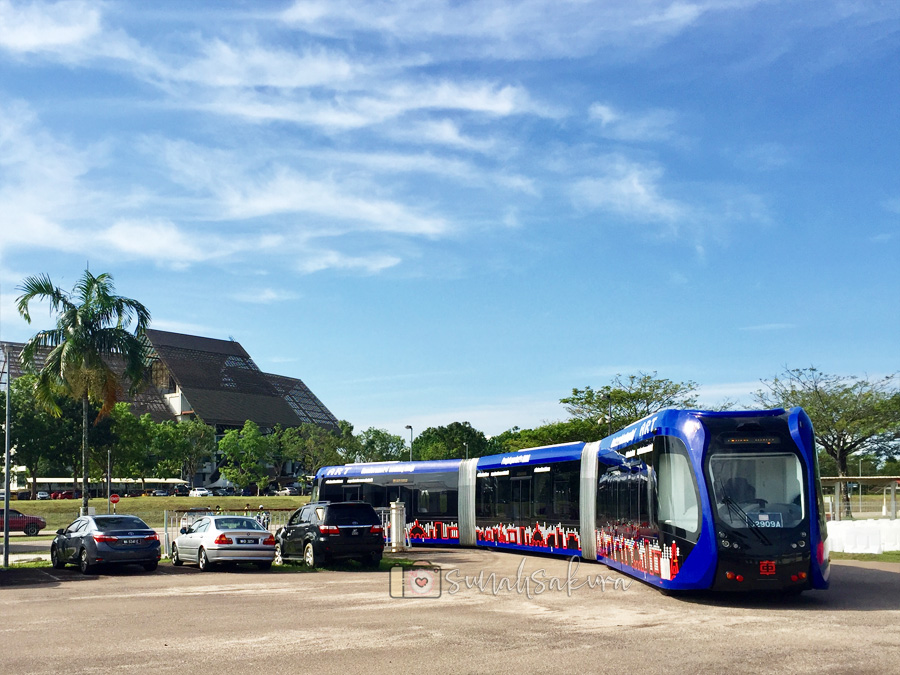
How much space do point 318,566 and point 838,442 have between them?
38.7 meters

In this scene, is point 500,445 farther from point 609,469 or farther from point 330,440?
point 609,469

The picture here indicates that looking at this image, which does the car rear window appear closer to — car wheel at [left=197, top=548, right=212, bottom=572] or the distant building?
car wheel at [left=197, top=548, right=212, bottom=572]

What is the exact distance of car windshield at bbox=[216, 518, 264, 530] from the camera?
23.7 metres

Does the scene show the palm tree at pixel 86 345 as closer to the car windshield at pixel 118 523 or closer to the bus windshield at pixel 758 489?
the car windshield at pixel 118 523

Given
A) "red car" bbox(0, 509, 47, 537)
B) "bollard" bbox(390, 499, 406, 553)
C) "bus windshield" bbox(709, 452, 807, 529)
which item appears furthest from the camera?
"red car" bbox(0, 509, 47, 537)

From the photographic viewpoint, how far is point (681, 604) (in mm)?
14992

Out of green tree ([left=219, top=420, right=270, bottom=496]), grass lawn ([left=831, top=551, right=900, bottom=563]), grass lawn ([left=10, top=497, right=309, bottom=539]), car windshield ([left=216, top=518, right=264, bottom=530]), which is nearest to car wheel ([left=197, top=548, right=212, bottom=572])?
car windshield ([left=216, top=518, right=264, bottom=530])

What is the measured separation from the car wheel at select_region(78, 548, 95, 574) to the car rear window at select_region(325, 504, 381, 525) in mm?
5747

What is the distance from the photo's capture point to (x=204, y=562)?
23.5 meters

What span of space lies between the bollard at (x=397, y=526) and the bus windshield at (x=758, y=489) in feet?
56.1

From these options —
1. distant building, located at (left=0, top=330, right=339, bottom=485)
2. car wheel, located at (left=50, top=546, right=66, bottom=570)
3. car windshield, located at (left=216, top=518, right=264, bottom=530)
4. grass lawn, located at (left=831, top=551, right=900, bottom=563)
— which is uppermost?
distant building, located at (left=0, top=330, right=339, bottom=485)

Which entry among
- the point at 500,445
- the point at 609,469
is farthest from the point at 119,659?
the point at 500,445

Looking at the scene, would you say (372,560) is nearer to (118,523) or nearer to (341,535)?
(341,535)

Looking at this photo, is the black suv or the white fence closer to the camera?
the black suv
